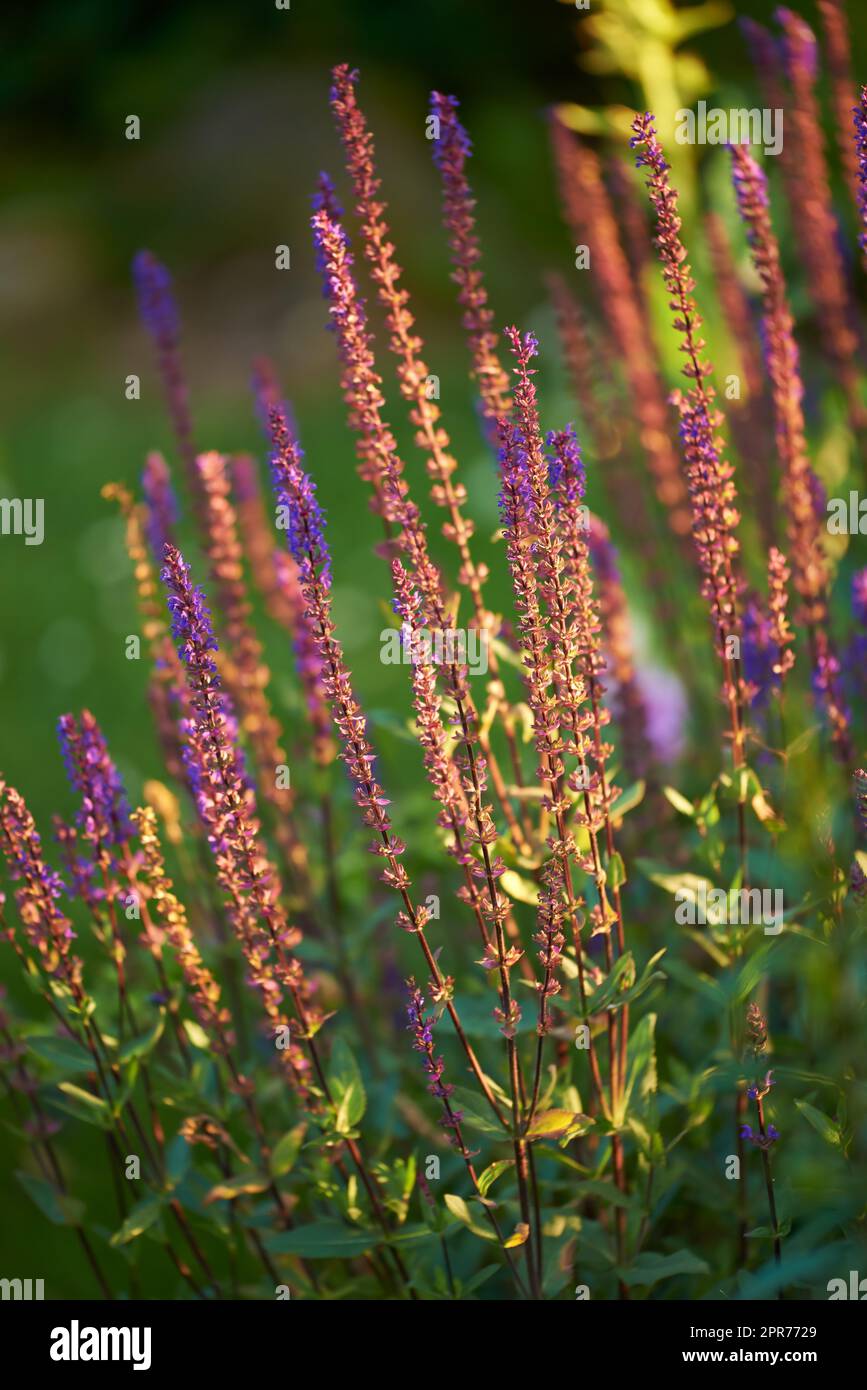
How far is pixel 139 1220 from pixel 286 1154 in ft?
0.71

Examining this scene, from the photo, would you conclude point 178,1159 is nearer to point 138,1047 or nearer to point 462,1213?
point 138,1047

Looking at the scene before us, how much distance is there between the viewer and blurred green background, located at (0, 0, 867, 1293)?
258 inches

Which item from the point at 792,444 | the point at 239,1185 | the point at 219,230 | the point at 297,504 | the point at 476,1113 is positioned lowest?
the point at 239,1185

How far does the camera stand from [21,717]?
16.4 ft

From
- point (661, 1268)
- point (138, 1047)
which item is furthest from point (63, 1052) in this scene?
point (661, 1268)

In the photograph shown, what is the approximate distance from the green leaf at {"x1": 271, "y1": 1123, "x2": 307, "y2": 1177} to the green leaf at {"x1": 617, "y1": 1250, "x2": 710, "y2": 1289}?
→ 1.57ft

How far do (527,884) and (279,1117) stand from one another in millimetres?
994

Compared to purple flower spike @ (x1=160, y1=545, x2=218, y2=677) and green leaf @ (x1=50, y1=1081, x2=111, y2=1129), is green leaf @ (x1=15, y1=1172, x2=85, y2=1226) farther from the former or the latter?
purple flower spike @ (x1=160, y1=545, x2=218, y2=677)

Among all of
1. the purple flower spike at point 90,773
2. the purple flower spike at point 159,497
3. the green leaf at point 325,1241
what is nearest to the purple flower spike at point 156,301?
the purple flower spike at point 159,497

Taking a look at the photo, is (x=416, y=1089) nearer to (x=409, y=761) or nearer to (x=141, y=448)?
(x=409, y=761)

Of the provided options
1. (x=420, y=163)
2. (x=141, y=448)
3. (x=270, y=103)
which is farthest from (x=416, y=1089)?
(x=270, y=103)

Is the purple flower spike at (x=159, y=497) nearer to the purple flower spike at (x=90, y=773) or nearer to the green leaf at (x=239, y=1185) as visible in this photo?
the purple flower spike at (x=90, y=773)

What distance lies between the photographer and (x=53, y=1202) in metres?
2.09

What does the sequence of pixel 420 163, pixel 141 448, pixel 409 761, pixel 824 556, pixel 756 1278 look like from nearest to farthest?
pixel 756 1278
pixel 824 556
pixel 409 761
pixel 141 448
pixel 420 163
